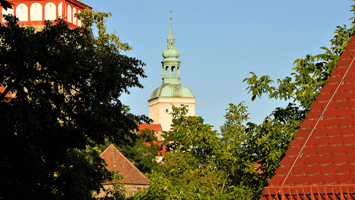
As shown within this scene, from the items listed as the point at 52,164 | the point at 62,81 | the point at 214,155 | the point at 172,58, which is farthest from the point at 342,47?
the point at 172,58

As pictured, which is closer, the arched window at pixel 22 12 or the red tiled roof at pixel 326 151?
the red tiled roof at pixel 326 151

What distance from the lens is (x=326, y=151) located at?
191 inches

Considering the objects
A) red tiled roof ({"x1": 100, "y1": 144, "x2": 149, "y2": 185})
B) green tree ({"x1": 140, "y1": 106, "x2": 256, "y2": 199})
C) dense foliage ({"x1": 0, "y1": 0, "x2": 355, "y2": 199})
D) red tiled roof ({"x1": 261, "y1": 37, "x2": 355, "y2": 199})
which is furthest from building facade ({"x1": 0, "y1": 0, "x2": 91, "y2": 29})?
red tiled roof ({"x1": 261, "y1": 37, "x2": 355, "y2": 199})

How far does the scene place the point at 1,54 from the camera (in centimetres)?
1079

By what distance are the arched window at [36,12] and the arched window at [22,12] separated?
363mm

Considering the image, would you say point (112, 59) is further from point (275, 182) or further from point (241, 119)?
point (275, 182)

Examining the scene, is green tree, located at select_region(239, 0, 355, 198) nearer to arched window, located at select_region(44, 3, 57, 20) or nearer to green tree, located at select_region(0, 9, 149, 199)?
green tree, located at select_region(0, 9, 149, 199)

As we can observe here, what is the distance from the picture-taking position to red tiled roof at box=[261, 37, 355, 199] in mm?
4645

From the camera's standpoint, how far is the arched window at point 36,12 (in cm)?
3258

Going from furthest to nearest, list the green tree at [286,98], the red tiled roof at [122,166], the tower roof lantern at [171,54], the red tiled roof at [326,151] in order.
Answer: the tower roof lantern at [171,54] < the red tiled roof at [122,166] < the green tree at [286,98] < the red tiled roof at [326,151]

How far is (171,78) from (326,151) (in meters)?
121

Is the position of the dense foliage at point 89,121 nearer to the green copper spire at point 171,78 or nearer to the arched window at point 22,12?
the arched window at point 22,12

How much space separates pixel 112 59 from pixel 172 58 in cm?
10989

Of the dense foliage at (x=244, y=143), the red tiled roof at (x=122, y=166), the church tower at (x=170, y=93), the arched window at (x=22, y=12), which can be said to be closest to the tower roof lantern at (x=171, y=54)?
the church tower at (x=170, y=93)
